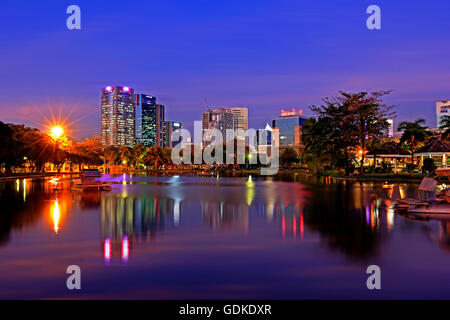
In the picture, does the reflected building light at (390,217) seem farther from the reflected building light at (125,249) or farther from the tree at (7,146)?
the tree at (7,146)

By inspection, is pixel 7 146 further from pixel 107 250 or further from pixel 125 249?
pixel 125 249

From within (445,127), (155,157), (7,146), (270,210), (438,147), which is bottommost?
(270,210)

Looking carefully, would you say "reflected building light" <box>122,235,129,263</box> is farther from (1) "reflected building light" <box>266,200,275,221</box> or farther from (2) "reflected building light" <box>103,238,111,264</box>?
(1) "reflected building light" <box>266,200,275,221</box>

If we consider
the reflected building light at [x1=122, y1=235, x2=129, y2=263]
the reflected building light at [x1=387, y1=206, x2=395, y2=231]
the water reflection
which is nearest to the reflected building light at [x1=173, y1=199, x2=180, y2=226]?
the water reflection

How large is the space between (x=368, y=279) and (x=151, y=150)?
4414 inches

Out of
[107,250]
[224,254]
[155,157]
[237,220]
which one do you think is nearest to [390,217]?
[237,220]

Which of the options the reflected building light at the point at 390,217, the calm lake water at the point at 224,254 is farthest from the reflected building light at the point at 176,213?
the reflected building light at the point at 390,217

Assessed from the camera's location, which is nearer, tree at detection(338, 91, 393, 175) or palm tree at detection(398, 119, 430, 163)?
tree at detection(338, 91, 393, 175)

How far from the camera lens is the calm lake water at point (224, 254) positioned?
638 cm

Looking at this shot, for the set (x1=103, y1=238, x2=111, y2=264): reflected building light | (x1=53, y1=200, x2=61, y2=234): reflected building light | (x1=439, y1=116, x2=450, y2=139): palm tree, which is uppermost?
(x1=439, y1=116, x2=450, y2=139): palm tree

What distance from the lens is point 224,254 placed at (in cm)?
879

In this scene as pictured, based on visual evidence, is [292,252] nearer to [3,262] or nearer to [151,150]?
[3,262]

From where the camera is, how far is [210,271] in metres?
7.43

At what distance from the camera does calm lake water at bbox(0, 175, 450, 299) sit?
6.38 metres
